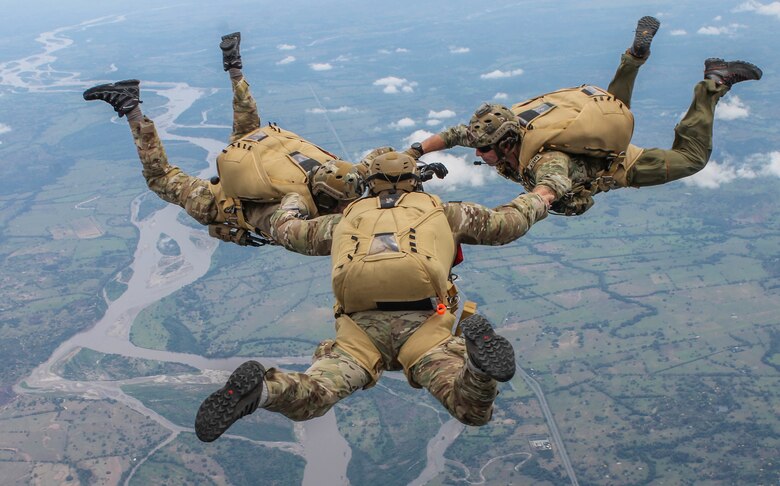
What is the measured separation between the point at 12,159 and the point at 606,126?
206628mm

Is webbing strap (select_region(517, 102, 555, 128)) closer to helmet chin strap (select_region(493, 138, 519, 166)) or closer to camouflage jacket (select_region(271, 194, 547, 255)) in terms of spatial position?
helmet chin strap (select_region(493, 138, 519, 166))

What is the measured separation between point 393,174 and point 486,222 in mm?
1385

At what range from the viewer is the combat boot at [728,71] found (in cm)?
1420

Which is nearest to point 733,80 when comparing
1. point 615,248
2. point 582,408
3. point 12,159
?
point 582,408

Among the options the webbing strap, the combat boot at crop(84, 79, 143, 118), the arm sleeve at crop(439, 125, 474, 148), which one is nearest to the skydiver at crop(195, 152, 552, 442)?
the webbing strap

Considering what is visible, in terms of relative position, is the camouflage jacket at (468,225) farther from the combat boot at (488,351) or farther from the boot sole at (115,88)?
the boot sole at (115,88)

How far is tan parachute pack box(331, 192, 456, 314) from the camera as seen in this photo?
9.59 meters

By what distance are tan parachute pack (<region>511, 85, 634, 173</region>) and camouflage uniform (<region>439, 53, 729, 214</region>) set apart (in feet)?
1.05

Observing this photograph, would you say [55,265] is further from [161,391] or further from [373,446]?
[373,446]

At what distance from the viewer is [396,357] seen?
33.7 feet

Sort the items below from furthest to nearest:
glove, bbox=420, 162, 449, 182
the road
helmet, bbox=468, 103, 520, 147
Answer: the road, helmet, bbox=468, 103, 520, 147, glove, bbox=420, 162, 449, 182

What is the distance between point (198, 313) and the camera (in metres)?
111

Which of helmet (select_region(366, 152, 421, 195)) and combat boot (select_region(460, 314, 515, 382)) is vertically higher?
helmet (select_region(366, 152, 421, 195))

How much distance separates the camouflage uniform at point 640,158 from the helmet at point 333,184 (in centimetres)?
244
